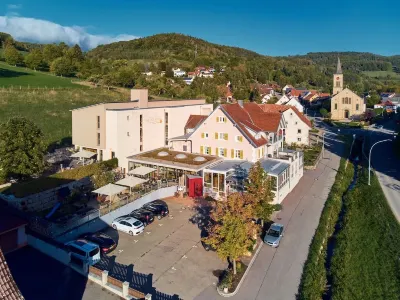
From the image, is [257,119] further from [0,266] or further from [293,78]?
[293,78]

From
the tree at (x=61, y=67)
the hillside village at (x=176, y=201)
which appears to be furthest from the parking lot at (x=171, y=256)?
the tree at (x=61, y=67)

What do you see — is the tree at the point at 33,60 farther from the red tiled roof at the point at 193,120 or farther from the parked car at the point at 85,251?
the parked car at the point at 85,251

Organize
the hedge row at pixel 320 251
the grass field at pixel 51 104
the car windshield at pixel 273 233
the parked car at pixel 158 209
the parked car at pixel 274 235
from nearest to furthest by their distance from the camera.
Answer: the hedge row at pixel 320 251 < the parked car at pixel 274 235 < the car windshield at pixel 273 233 < the parked car at pixel 158 209 < the grass field at pixel 51 104

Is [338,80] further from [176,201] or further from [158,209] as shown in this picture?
[158,209]

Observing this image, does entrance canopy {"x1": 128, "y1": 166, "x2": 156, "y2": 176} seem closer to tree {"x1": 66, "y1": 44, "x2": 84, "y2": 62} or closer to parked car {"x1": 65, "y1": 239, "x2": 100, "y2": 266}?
parked car {"x1": 65, "y1": 239, "x2": 100, "y2": 266}

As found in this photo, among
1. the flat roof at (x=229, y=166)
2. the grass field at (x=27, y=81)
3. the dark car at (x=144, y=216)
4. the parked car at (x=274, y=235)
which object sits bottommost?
the parked car at (x=274, y=235)

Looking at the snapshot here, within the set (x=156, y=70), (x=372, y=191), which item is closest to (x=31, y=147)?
(x=372, y=191)

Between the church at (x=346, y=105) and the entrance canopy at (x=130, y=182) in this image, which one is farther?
the church at (x=346, y=105)
